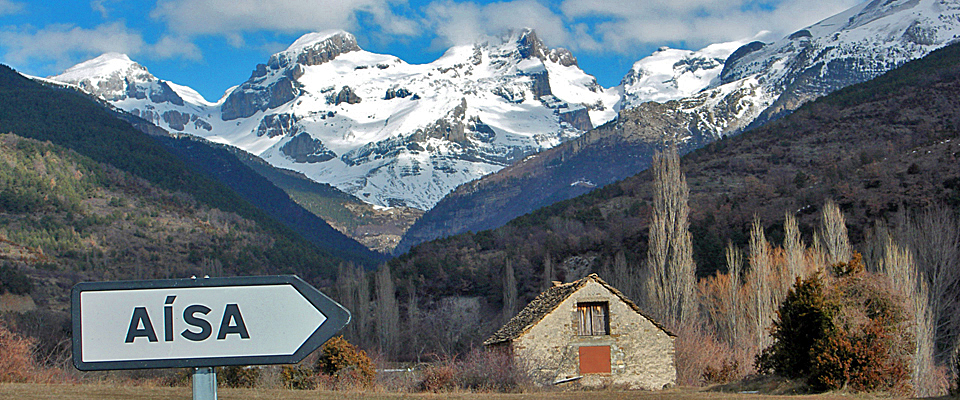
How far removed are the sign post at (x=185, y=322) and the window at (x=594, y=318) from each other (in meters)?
35.8

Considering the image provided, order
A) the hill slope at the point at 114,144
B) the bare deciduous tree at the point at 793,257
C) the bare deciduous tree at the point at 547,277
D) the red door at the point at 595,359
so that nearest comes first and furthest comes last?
the red door at the point at 595,359 < the bare deciduous tree at the point at 793,257 < the bare deciduous tree at the point at 547,277 < the hill slope at the point at 114,144

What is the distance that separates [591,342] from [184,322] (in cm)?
3599

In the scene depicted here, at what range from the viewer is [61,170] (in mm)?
134500

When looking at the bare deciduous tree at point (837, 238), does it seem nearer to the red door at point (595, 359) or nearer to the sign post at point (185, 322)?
the red door at point (595, 359)

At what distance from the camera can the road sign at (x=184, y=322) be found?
12.9ft

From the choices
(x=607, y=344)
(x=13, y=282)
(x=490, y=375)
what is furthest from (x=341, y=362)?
(x=13, y=282)

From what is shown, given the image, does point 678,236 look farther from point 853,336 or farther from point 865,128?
point 865,128

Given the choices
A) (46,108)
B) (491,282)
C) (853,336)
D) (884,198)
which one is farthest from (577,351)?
(46,108)

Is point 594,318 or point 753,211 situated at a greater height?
point 753,211

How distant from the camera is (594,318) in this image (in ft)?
130

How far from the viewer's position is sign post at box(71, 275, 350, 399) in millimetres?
3920

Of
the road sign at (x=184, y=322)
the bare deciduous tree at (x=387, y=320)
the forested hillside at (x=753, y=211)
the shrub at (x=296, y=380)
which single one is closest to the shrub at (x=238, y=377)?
the shrub at (x=296, y=380)

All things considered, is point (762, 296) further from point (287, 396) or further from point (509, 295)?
point (509, 295)

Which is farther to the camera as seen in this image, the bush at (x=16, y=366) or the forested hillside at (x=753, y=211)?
the forested hillside at (x=753, y=211)
